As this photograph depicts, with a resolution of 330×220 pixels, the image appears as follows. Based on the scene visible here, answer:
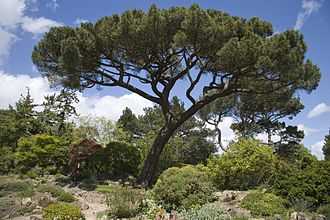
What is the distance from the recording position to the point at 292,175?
1048 cm

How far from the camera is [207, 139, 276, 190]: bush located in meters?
13.4

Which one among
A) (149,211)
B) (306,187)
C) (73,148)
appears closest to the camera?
(149,211)

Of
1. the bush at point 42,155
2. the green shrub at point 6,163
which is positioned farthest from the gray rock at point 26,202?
→ the green shrub at point 6,163

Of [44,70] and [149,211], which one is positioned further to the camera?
[44,70]

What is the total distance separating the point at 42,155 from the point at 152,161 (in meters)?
5.36

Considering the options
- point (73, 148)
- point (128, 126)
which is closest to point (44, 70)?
point (73, 148)

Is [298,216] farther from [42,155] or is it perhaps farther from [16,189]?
[42,155]

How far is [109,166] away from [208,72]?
6725 mm

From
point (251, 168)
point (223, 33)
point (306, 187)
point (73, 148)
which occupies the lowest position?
point (306, 187)

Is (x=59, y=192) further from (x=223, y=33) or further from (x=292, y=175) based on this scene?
(x=223, y=33)

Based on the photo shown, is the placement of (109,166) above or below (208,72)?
below

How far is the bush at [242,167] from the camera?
43.8 ft

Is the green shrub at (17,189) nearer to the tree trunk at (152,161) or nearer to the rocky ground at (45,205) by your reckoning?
the rocky ground at (45,205)

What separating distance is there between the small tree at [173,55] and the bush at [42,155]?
10.1ft
